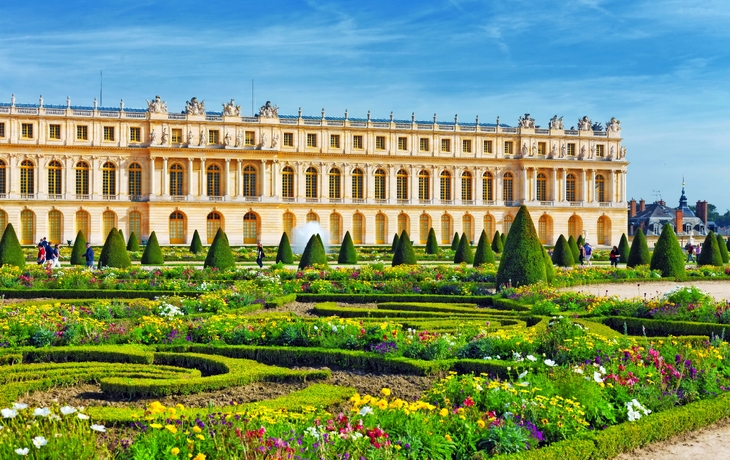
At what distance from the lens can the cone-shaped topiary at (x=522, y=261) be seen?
17.0m

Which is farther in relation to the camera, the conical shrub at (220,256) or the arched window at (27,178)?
the arched window at (27,178)

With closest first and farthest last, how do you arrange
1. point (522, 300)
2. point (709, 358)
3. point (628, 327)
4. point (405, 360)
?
point (709, 358), point (405, 360), point (628, 327), point (522, 300)

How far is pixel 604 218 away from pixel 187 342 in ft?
162

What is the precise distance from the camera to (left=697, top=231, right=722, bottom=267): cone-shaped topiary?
2636 centimetres

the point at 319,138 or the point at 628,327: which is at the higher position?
the point at 319,138

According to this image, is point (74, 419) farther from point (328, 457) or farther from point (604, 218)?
point (604, 218)

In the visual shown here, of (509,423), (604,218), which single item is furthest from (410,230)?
(509,423)

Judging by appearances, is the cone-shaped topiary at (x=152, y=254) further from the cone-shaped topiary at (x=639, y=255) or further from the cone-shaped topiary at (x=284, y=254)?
the cone-shaped topiary at (x=639, y=255)

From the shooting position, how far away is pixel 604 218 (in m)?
55.5

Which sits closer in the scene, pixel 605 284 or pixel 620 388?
pixel 620 388

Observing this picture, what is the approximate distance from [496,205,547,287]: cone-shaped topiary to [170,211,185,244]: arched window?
33.8 metres

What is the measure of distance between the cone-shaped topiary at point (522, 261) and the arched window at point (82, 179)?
1415 inches

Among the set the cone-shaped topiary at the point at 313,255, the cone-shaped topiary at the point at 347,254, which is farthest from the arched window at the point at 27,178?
the cone-shaped topiary at the point at 313,255

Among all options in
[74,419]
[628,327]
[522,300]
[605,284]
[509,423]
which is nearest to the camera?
[74,419]
